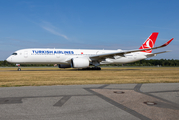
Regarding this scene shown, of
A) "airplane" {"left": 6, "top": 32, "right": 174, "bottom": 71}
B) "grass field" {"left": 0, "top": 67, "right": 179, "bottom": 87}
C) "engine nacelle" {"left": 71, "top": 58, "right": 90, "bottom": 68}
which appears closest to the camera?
"grass field" {"left": 0, "top": 67, "right": 179, "bottom": 87}

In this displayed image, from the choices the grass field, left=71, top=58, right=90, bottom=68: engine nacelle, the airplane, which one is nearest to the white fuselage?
the airplane

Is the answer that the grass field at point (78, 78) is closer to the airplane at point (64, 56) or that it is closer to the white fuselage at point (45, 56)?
the airplane at point (64, 56)

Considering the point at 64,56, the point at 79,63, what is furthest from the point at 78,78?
the point at 64,56

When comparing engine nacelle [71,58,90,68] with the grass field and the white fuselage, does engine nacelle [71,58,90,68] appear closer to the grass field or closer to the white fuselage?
the white fuselage

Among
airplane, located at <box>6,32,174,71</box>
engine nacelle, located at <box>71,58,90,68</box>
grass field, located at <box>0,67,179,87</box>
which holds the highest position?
airplane, located at <box>6,32,174,71</box>

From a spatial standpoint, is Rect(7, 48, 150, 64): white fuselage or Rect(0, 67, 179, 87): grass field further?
Rect(7, 48, 150, 64): white fuselage

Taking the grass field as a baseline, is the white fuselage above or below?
above

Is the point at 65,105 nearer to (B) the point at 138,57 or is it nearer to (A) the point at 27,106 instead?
(A) the point at 27,106

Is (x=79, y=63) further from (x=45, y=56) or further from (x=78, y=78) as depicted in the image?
(x=78, y=78)

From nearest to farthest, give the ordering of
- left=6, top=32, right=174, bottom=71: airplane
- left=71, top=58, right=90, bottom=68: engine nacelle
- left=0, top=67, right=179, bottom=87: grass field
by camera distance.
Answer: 1. left=0, top=67, right=179, bottom=87: grass field
2. left=71, top=58, right=90, bottom=68: engine nacelle
3. left=6, top=32, right=174, bottom=71: airplane

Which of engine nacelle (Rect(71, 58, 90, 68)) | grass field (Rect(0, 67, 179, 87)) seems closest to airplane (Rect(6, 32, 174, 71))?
engine nacelle (Rect(71, 58, 90, 68))

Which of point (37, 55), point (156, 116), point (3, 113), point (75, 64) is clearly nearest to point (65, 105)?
point (3, 113)

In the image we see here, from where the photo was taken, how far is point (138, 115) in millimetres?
4199

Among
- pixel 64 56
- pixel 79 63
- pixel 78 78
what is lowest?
pixel 78 78
